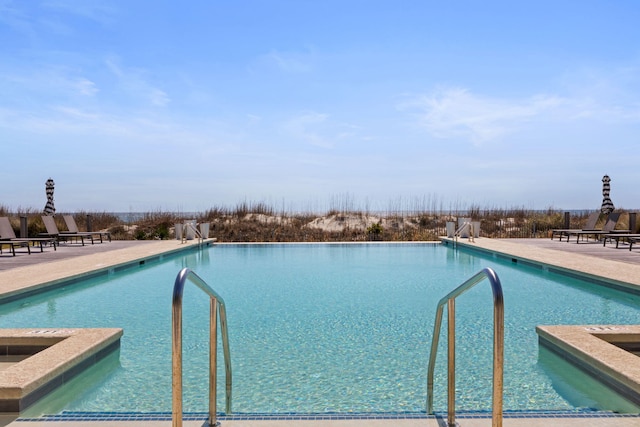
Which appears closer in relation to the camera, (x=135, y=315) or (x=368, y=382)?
(x=368, y=382)

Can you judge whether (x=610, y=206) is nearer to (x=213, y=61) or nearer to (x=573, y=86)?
(x=573, y=86)

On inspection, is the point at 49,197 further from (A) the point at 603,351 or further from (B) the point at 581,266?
(A) the point at 603,351

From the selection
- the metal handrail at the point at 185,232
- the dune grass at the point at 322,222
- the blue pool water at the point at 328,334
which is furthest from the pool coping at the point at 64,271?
the dune grass at the point at 322,222

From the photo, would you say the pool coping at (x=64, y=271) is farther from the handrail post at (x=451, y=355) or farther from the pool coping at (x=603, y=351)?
the pool coping at (x=603, y=351)

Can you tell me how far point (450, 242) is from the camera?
13.0 m

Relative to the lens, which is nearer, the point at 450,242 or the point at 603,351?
the point at 603,351

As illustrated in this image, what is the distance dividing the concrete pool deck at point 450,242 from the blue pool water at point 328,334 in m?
0.24

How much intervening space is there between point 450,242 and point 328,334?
912 centimetres

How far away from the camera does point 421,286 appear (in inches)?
283

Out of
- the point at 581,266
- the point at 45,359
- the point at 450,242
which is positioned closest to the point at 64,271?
the point at 45,359

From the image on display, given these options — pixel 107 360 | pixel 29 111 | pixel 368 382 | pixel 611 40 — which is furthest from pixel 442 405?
pixel 29 111

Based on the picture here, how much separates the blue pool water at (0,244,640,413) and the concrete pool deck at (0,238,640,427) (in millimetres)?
243

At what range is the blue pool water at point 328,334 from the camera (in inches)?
118

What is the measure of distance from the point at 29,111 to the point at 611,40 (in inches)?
532
